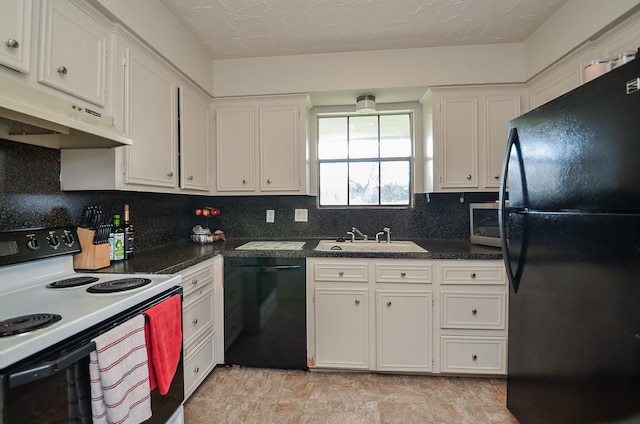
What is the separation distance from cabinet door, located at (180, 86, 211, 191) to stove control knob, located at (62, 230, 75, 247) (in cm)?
78

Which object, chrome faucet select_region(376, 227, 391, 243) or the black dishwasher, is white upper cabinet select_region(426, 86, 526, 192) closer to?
chrome faucet select_region(376, 227, 391, 243)

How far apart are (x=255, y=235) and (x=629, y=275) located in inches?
100

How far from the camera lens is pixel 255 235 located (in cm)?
287

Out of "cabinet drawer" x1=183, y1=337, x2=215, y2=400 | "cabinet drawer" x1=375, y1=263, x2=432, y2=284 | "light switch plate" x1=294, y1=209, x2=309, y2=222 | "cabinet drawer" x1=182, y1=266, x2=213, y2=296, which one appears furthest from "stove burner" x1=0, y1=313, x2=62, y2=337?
"light switch plate" x1=294, y1=209, x2=309, y2=222

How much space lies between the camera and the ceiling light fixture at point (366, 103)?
2.58 metres

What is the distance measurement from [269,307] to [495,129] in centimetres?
229

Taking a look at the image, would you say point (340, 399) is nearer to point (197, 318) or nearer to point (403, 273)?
point (403, 273)

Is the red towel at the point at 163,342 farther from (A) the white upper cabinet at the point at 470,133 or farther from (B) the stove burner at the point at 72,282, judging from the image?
(A) the white upper cabinet at the point at 470,133

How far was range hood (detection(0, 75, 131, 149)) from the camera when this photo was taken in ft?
3.19

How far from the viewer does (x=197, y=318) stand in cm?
190

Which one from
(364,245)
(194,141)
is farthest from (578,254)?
(194,141)

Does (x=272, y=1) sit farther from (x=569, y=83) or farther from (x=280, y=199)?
(x=569, y=83)

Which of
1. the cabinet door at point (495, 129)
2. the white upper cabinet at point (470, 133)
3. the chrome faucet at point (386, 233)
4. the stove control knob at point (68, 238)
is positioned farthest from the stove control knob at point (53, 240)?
the cabinet door at point (495, 129)

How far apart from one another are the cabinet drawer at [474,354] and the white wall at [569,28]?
2010mm
